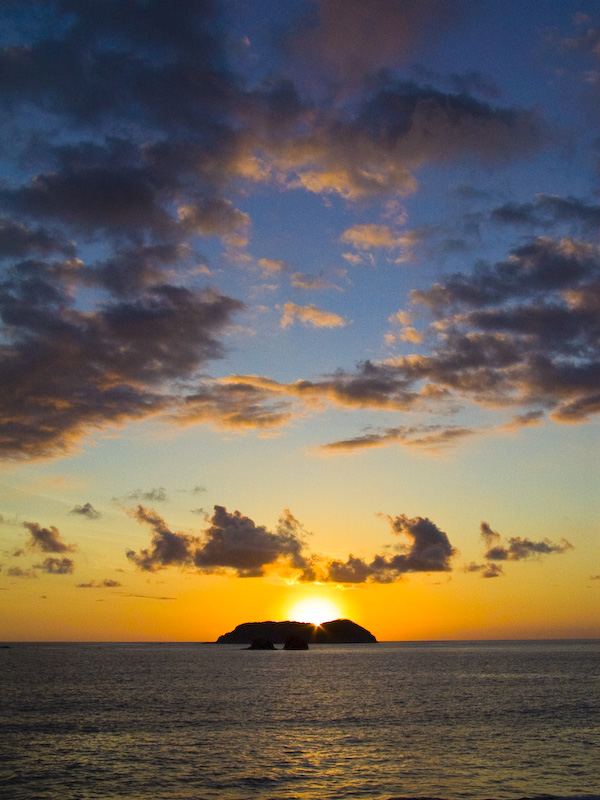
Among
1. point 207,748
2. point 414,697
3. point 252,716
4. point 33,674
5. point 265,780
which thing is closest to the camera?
point 265,780

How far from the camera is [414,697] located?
337ft

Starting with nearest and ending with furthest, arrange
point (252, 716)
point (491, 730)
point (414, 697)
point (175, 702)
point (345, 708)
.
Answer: point (491, 730) → point (252, 716) → point (345, 708) → point (175, 702) → point (414, 697)

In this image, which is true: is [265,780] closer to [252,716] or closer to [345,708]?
[252,716]

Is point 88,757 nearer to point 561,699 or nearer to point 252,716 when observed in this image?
point 252,716

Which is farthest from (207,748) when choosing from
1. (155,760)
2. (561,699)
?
(561,699)

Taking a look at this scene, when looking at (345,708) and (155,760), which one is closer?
(155,760)

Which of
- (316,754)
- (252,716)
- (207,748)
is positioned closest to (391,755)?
(316,754)

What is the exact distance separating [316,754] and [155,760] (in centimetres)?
1309

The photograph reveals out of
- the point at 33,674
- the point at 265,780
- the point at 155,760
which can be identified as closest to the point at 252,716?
the point at 155,760

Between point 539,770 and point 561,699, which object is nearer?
point 539,770

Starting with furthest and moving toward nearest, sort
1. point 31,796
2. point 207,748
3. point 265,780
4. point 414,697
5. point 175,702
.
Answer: point 414,697 → point 175,702 → point 207,748 → point 265,780 → point 31,796

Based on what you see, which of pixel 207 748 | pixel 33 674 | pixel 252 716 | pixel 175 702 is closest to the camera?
pixel 207 748

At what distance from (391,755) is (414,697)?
52982 mm

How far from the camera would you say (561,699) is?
9675cm
